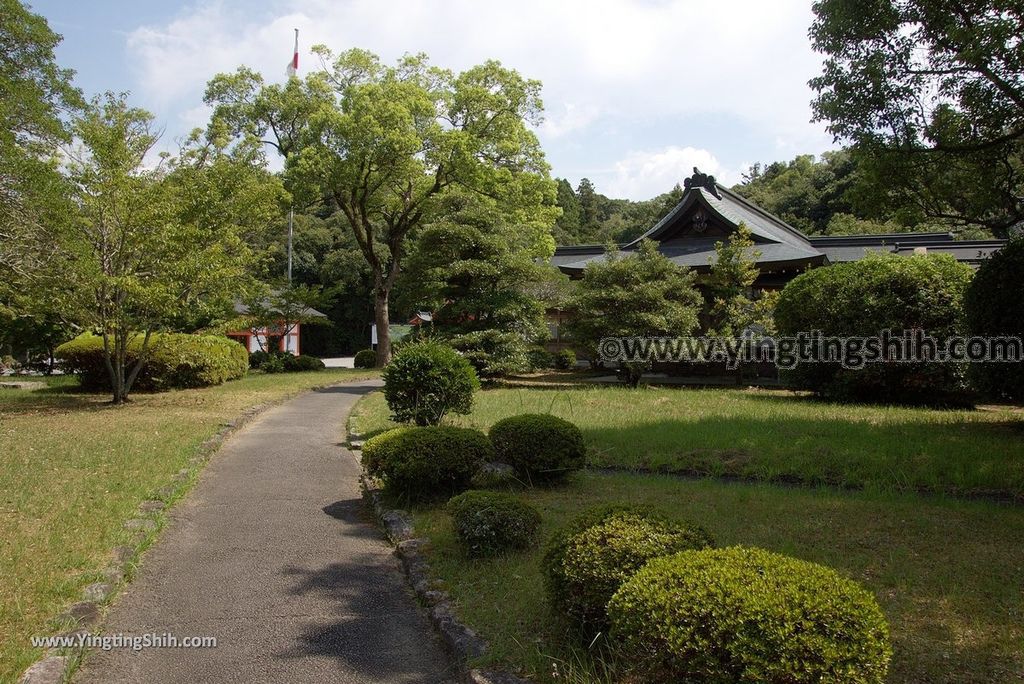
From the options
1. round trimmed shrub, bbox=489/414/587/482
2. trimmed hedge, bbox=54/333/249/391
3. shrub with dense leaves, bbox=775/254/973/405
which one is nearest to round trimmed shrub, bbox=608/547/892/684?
round trimmed shrub, bbox=489/414/587/482

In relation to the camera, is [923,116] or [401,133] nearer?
[923,116]

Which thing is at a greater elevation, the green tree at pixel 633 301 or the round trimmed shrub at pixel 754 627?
the green tree at pixel 633 301

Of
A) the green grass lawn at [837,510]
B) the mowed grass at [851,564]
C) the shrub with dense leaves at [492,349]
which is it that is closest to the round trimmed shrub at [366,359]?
the shrub with dense leaves at [492,349]

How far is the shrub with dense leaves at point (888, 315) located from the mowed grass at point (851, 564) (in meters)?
6.70

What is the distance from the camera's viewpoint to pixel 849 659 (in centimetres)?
234

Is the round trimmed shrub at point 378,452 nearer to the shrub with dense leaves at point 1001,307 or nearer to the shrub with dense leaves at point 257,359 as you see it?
the shrub with dense leaves at point 1001,307

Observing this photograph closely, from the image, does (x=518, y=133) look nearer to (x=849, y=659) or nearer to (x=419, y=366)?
(x=419, y=366)

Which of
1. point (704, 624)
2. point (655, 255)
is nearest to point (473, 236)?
point (655, 255)

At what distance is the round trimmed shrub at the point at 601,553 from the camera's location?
10.7 feet

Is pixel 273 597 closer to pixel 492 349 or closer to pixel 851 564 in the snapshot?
pixel 851 564

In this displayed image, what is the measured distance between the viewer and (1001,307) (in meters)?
8.35

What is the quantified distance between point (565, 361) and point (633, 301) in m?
6.93

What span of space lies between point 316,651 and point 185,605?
1151 millimetres

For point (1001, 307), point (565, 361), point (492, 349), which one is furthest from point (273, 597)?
point (565, 361)
